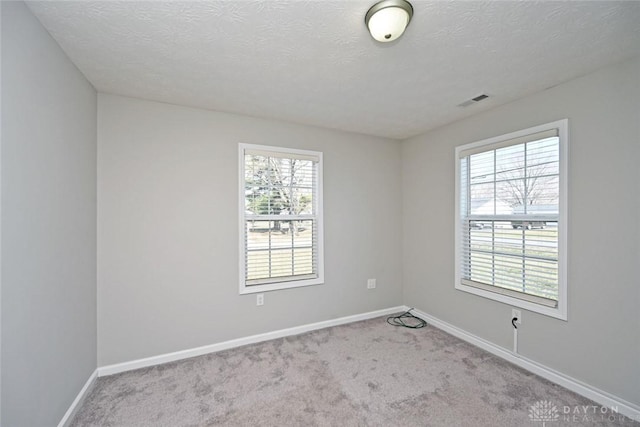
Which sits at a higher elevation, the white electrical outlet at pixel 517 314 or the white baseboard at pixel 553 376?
the white electrical outlet at pixel 517 314

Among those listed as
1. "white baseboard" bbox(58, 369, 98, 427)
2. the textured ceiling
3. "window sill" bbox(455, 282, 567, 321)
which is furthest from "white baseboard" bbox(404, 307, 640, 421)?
"white baseboard" bbox(58, 369, 98, 427)

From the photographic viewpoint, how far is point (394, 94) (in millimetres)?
2426

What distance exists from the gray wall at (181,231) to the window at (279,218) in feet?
0.35

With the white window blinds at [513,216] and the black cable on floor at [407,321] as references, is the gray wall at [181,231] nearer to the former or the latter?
the black cable on floor at [407,321]

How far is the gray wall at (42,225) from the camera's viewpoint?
4.19 ft

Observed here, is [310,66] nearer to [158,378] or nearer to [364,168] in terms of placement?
[364,168]

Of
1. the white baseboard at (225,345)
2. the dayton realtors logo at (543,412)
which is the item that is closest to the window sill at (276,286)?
the white baseboard at (225,345)

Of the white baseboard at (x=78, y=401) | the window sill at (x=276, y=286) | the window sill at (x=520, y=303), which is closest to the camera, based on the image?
the white baseboard at (x=78, y=401)

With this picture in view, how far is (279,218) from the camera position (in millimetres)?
3105

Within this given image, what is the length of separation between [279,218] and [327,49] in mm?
1840

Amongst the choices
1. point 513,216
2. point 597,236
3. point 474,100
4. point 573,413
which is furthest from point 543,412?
point 474,100

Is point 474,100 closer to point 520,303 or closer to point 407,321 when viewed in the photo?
point 520,303

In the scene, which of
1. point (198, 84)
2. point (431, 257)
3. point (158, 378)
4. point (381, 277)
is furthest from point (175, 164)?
point (431, 257)

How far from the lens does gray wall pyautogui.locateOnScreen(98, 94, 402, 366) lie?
2402 millimetres
